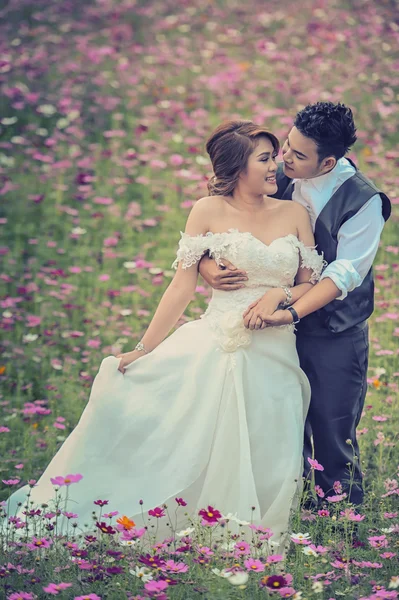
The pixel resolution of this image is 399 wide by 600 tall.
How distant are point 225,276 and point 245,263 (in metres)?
0.11

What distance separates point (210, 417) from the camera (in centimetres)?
395

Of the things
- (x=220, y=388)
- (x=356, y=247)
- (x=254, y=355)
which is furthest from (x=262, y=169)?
(x=220, y=388)

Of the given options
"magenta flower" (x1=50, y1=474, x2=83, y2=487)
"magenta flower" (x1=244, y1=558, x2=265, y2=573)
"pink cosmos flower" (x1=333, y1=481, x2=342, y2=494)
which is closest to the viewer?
"magenta flower" (x1=244, y1=558, x2=265, y2=573)

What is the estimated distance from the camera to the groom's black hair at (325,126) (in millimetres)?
4000

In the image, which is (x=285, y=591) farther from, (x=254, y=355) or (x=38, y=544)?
(x=254, y=355)

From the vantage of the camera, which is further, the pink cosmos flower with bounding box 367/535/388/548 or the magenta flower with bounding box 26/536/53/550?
the pink cosmos flower with bounding box 367/535/388/548

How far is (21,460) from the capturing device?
490 cm

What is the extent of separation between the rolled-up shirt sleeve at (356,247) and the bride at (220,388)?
0.42 ft

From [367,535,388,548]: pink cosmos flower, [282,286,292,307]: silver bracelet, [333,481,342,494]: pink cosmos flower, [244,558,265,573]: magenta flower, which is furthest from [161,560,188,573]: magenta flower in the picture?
[282,286,292,307]: silver bracelet

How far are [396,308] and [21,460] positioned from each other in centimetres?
299

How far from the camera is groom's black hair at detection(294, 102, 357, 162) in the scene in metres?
4.00

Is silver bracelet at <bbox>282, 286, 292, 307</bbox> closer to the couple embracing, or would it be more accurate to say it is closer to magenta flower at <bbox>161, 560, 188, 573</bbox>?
the couple embracing

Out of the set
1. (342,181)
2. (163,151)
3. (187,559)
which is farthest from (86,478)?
(163,151)

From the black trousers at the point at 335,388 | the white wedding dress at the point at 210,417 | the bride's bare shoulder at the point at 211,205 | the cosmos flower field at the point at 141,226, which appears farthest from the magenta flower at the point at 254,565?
the bride's bare shoulder at the point at 211,205
